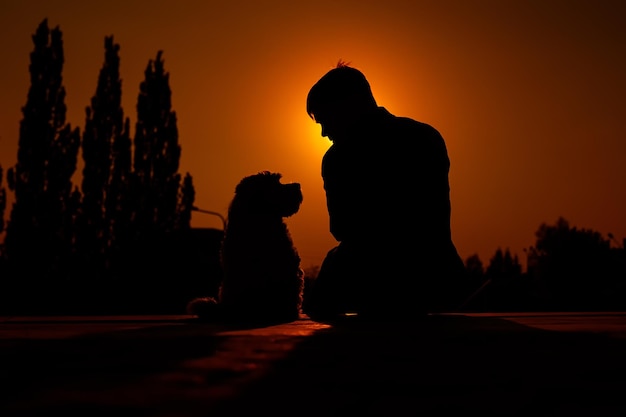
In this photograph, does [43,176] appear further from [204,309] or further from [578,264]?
[578,264]

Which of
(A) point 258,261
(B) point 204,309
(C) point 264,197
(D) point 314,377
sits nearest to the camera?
(D) point 314,377

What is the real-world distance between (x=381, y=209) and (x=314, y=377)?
2.72 m

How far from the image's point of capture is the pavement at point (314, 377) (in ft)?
3.46

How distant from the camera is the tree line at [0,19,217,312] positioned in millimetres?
22375

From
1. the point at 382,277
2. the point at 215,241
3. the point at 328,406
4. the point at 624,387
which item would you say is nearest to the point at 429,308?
the point at 382,277

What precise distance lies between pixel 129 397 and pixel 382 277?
288 centimetres

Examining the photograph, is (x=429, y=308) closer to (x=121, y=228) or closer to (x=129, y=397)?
(x=129, y=397)

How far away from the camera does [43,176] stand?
23594mm

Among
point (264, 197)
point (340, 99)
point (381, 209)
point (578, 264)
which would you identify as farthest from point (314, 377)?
point (578, 264)

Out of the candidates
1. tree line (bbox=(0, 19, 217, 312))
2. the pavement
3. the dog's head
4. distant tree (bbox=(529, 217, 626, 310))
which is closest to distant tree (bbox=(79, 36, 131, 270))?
tree line (bbox=(0, 19, 217, 312))

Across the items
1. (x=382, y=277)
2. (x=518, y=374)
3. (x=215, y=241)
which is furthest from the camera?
(x=215, y=241)

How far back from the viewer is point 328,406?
1077 millimetres

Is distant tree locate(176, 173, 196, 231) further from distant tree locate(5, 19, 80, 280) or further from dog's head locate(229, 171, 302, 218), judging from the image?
dog's head locate(229, 171, 302, 218)

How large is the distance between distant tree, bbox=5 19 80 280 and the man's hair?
20223mm
